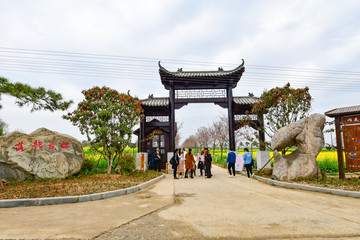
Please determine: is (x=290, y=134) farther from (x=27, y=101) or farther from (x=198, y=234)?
(x=27, y=101)

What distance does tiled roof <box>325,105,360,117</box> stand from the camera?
7.09m

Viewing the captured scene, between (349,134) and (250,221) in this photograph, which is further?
(349,134)

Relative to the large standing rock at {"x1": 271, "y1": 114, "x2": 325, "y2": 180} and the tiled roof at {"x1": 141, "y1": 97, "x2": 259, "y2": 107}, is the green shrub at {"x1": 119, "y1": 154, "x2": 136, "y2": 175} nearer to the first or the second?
the tiled roof at {"x1": 141, "y1": 97, "x2": 259, "y2": 107}

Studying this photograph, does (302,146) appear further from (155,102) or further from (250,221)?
(155,102)

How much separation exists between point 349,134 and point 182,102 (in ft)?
29.1

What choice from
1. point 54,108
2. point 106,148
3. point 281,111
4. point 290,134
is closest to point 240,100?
point 281,111

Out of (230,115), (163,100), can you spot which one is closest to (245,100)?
(230,115)

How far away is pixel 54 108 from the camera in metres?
9.80

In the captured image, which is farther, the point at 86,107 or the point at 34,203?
the point at 86,107

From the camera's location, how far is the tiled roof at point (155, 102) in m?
13.8

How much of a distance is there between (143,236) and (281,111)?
30.5ft

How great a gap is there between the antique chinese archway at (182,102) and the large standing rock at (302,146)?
5.19 m

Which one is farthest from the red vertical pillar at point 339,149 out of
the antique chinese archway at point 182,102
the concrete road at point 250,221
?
the antique chinese archway at point 182,102

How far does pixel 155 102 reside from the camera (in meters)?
14.7
